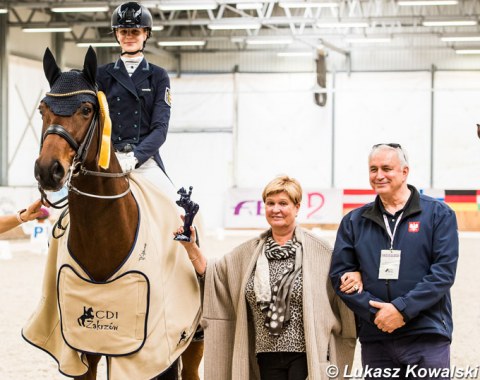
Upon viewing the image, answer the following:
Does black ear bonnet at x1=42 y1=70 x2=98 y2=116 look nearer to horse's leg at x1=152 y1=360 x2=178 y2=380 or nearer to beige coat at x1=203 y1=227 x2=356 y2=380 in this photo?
beige coat at x1=203 y1=227 x2=356 y2=380

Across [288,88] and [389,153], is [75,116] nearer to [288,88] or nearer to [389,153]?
[389,153]

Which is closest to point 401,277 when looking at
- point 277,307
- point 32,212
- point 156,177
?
point 277,307

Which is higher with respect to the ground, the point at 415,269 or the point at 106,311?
the point at 415,269

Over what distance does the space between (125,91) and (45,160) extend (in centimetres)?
113

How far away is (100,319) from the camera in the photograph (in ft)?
11.2

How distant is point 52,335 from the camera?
12.3 ft

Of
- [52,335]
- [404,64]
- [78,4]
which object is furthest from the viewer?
[404,64]

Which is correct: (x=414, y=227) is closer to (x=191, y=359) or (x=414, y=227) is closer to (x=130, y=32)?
(x=191, y=359)

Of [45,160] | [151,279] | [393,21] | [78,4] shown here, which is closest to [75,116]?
[45,160]

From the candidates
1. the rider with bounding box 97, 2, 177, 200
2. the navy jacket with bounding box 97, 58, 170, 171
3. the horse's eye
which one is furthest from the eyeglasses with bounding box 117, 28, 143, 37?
the horse's eye

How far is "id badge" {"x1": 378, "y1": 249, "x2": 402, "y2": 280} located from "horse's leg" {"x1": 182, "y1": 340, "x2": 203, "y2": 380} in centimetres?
144

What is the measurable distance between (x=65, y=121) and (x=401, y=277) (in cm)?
155

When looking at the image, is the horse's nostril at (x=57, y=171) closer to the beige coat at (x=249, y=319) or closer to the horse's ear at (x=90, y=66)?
the horse's ear at (x=90, y=66)

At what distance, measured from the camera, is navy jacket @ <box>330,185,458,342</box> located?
3188 millimetres
